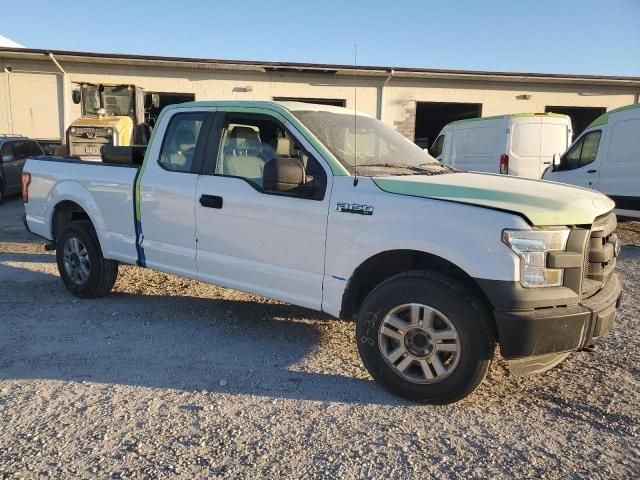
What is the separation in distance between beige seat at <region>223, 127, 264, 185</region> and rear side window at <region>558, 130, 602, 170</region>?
7.88m

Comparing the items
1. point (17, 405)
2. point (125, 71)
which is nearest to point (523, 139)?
point (17, 405)

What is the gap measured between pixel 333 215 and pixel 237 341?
1.54 meters

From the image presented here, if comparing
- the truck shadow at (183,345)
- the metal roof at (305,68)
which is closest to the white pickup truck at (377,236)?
the truck shadow at (183,345)

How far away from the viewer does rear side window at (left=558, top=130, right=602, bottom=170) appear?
984 cm

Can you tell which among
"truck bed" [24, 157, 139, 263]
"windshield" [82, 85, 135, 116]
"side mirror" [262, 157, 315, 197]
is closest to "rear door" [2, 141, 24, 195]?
"windshield" [82, 85, 135, 116]

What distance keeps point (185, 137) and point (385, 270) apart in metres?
2.17

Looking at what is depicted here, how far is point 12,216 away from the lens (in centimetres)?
1158

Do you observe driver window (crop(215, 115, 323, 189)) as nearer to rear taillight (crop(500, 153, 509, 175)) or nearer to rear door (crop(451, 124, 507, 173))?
rear taillight (crop(500, 153, 509, 175))

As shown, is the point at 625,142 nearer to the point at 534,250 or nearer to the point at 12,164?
the point at 534,250

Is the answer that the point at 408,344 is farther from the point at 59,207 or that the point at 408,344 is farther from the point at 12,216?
the point at 12,216

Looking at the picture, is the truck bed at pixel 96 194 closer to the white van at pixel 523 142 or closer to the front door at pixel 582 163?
the front door at pixel 582 163

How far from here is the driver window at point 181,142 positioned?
453 cm

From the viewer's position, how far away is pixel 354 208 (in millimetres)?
3488

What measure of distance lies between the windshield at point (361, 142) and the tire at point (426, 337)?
0.96m
